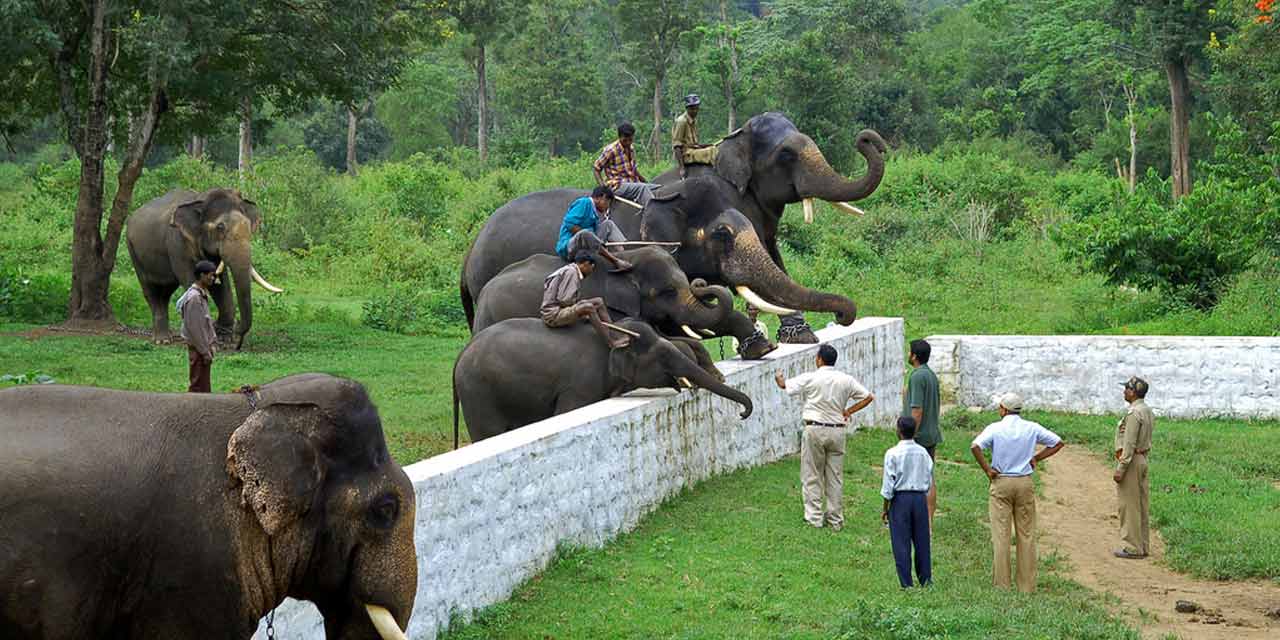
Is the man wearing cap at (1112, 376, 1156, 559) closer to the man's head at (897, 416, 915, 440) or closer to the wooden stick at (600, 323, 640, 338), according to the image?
the man's head at (897, 416, 915, 440)

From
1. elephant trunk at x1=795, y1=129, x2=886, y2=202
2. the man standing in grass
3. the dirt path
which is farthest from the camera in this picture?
elephant trunk at x1=795, y1=129, x2=886, y2=202

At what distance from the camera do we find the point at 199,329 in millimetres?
13133

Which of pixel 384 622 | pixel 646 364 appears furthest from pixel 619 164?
pixel 384 622

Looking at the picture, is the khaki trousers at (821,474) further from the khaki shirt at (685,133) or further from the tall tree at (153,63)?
the tall tree at (153,63)

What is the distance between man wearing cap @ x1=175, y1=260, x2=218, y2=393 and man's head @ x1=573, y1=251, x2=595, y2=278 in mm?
3130

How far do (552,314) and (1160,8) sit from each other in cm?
2731

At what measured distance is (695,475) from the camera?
1278 centimetres

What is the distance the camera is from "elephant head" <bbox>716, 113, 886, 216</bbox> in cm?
1485

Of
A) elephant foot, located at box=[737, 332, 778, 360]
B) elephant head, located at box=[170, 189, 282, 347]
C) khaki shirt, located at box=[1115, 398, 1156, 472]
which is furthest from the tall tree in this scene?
khaki shirt, located at box=[1115, 398, 1156, 472]

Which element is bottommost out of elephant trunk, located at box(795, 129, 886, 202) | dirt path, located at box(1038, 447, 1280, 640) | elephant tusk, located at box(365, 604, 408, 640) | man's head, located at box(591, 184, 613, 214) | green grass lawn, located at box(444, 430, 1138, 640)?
dirt path, located at box(1038, 447, 1280, 640)

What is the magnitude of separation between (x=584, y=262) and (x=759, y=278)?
2341 millimetres

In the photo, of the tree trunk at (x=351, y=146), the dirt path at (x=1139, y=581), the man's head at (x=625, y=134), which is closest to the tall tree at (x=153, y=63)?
the man's head at (x=625, y=134)

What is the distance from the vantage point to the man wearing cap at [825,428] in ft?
38.3

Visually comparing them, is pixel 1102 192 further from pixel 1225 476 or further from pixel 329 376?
pixel 329 376
